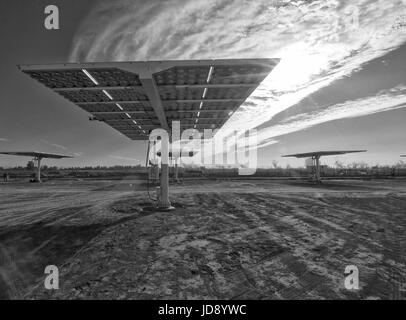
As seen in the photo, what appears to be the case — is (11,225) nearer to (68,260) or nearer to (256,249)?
(68,260)

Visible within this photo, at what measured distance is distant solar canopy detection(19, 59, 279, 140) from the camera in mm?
8359

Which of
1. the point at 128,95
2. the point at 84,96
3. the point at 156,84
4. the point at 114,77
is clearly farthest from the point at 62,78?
the point at 156,84

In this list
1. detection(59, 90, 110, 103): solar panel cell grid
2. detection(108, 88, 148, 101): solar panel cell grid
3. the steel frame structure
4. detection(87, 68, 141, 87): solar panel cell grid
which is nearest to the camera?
the steel frame structure

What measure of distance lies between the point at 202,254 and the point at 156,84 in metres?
7.61

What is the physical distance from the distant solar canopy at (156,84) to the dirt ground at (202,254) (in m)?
6.21

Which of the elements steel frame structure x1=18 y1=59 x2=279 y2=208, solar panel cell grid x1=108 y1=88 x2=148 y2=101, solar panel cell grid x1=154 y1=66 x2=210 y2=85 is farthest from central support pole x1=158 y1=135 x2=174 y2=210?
solar panel cell grid x1=154 y1=66 x2=210 y2=85

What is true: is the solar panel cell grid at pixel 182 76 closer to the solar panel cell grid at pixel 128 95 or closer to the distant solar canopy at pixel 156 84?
the distant solar canopy at pixel 156 84

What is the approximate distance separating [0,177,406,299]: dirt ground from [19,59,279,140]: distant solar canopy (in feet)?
20.4

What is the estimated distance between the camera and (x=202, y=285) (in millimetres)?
4992

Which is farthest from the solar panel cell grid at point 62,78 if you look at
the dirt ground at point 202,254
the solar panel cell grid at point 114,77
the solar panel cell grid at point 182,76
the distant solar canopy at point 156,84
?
the dirt ground at point 202,254

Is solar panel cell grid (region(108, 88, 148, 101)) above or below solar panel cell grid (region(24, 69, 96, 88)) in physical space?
below

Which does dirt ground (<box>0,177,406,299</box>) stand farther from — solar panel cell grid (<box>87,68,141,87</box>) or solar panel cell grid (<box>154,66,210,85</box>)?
solar panel cell grid (<box>154,66,210,85</box>)

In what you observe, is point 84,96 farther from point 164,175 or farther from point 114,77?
point 164,175
